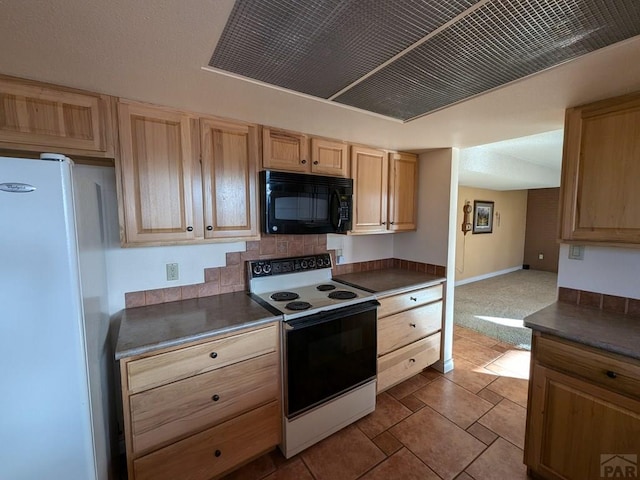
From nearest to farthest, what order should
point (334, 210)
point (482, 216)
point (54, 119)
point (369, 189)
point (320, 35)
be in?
point (320, 35)
point (54, 119)
point (334, 210)
point (369, 189)
point (482, 216)

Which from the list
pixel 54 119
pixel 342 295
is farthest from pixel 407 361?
pixel 54 119

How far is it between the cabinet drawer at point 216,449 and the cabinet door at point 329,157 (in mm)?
1732

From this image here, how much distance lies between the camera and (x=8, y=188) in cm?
82

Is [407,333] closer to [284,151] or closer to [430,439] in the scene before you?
[430,439]

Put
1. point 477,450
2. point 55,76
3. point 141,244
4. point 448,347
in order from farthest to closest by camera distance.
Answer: point 448,347 → point 477,450 → point 141,244 → point 55,76

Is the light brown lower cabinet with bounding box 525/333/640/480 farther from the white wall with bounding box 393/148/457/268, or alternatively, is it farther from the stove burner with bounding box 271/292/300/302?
the stove burner with bounding box 271/292/300/302

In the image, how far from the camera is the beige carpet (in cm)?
364

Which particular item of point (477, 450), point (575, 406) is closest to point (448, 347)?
point (477, 450)

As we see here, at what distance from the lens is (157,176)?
5.20ft

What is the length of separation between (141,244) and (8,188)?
77 cm

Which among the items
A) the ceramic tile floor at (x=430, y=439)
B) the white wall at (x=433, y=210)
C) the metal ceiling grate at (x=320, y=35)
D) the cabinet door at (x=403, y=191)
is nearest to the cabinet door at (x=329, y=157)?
the cabinet door at (x=403, y=191)

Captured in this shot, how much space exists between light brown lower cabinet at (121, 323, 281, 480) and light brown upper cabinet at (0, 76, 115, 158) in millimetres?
1098

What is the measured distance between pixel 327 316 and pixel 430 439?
45.9 inches

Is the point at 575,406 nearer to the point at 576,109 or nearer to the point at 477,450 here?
the point at 477,450
